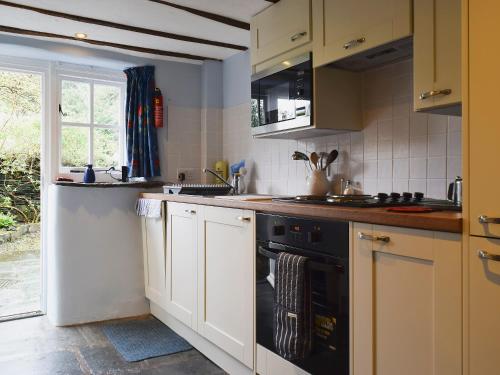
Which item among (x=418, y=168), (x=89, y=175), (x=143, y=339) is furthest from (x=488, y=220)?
(x=89, y=175)

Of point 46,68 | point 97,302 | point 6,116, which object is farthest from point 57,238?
point 46,68

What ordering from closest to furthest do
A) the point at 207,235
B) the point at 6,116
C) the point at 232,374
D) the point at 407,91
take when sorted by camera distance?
the point at 407,91 → the point at 232,374 → the point at 207,235 → the point at 6,116

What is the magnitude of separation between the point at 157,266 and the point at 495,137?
251 centimetres

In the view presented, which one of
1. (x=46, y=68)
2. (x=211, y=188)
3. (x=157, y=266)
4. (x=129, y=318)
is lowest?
(x=129, y=318)

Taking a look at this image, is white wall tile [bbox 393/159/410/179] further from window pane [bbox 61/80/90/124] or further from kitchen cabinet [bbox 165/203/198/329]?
window pane [bbox 61/80/90/124]

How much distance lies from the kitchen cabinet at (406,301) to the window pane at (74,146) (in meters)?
2.60

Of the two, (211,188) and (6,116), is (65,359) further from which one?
(6,116)

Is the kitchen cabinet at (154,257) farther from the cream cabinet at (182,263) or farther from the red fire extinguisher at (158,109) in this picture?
the red fire extinguisher at (158,109)

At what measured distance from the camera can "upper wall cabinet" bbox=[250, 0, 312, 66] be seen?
229cm

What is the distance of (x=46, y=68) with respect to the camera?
3361 millimetres

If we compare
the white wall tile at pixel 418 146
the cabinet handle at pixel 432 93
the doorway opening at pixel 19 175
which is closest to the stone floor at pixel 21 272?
the doorway opening at pixel 19 175

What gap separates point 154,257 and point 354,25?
82.9 inches

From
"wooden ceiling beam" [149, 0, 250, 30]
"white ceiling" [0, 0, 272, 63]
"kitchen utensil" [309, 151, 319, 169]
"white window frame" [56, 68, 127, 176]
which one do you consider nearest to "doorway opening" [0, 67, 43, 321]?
"white window frame" [56, 68, 127, 176]

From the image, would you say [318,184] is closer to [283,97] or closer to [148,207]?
[283,97]
